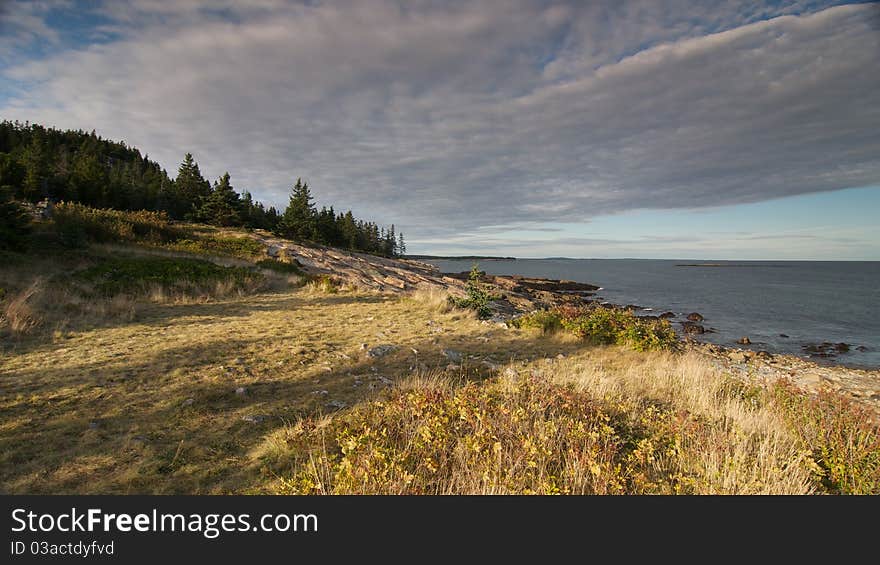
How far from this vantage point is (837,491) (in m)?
4.00

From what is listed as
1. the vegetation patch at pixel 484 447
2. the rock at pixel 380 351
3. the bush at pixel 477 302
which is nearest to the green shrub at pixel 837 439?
the vegetation patch at pixel 484 447

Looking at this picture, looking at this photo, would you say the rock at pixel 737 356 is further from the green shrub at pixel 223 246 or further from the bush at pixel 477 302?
the green shrub at pixel 223 246

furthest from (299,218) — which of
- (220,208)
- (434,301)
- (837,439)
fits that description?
(837,439)

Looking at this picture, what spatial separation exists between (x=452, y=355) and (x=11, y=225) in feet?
65.1

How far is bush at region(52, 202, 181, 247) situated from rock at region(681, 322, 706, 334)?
3867cm

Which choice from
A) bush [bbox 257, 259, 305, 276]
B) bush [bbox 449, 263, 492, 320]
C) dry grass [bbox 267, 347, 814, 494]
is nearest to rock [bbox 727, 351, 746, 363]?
bush [bbox 449, 263, 492, 320]

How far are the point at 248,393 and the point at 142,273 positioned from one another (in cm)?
1221

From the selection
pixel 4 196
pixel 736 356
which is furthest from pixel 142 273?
pixel 736 356

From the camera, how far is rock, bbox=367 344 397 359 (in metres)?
8.66

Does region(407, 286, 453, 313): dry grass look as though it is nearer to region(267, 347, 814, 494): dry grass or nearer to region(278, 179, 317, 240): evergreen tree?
region(267, 347, 814, 494): dry grass

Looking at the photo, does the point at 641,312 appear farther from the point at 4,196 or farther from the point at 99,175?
the point at 99,175

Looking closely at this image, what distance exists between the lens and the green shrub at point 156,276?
43.7 ft

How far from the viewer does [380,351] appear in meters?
8.85
